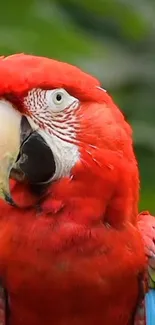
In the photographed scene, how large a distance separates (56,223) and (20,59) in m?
0.27

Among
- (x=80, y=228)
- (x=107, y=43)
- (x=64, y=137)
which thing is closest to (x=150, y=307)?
(x=80, y=228)

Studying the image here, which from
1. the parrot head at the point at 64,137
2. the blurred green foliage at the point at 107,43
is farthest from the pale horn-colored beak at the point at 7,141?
the blurred green foliage at the point at 107,43

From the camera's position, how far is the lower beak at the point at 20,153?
1.74 m

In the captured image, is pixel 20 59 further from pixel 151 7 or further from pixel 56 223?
pixel 151 7

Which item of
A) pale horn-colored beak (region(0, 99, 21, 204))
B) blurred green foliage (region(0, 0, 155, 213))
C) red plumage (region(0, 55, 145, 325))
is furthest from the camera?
blurred green foliage (region(0, 0, 155, 213))

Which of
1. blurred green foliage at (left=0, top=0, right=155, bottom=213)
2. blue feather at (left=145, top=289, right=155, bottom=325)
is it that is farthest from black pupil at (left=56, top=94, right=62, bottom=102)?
blue feather at (left=145, top=289, right=155, bottom=325)

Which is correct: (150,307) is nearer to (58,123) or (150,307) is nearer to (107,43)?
(58,123)

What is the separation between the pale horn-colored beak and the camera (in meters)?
1.74

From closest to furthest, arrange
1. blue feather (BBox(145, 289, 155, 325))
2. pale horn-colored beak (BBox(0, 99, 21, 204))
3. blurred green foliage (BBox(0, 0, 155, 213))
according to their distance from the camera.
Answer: pale horn-colored beak (BBox(0, 99, 21, 204)), blue feather (BBox(145, 289, 155, 325)), blurred green foliage (BBox(0, 0, 155, 213))

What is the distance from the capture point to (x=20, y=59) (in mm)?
1798

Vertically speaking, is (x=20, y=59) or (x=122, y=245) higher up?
(x=20, y=59)

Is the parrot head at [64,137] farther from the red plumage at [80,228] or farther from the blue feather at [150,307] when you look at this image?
the blue feather at [150,307]

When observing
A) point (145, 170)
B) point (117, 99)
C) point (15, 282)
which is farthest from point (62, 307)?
point (117, 99)

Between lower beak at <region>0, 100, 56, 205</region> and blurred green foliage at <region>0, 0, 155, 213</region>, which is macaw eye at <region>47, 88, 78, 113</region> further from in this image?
blurred green foliage at <region>0, 0, 155, 213</region>
